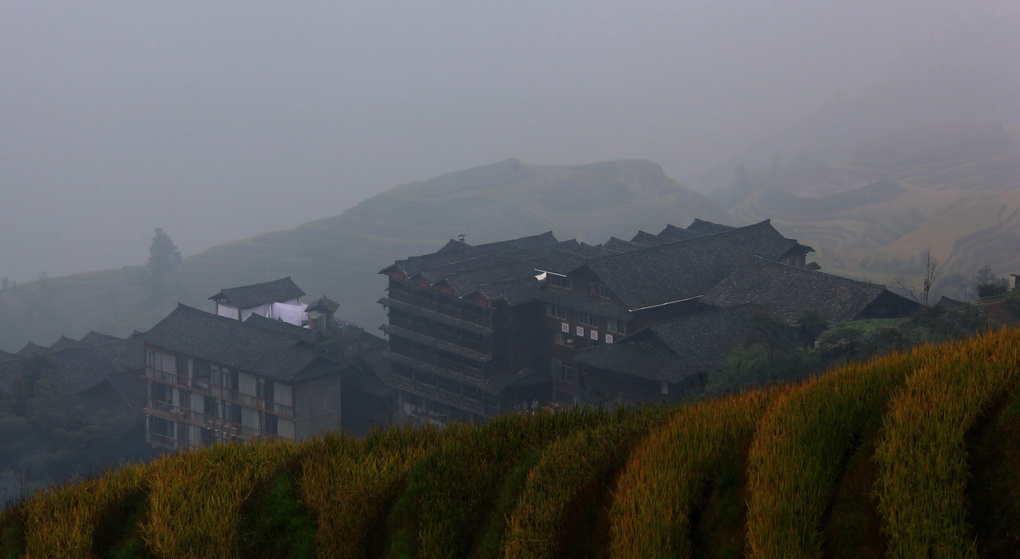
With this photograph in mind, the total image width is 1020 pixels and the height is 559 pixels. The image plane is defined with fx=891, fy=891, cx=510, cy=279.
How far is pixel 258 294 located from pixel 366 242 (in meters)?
48.5

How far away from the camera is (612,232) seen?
8756cm

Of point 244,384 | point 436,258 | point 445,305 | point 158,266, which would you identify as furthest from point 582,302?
point 158,266

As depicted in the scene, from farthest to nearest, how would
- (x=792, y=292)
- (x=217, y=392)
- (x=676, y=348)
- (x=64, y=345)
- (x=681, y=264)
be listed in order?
(x=64, y=345), (x=217, y=392), (x=681, y=264), (x=792, y=292), (x=676, y=348)

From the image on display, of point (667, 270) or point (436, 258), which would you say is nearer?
point (667, 270)

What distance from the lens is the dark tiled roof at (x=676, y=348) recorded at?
89.5ft

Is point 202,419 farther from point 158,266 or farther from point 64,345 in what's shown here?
point 158,266

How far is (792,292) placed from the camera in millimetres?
30172

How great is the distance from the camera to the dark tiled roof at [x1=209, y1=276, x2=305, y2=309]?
4203cm

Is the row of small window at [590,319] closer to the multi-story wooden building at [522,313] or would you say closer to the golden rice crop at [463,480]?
the multi-story wooden building at [522,313]

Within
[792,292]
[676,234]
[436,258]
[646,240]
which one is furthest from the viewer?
[676,234]

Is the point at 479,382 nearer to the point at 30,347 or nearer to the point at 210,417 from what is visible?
the point at 210,417

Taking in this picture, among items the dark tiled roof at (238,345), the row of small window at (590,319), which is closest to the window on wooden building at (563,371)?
the row of small window at (590,319)

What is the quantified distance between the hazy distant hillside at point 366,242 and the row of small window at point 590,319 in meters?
38.0

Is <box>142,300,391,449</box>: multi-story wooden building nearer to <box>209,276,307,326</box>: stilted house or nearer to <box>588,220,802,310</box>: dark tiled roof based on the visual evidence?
<box>209,276,307,326</box>: stilted house
